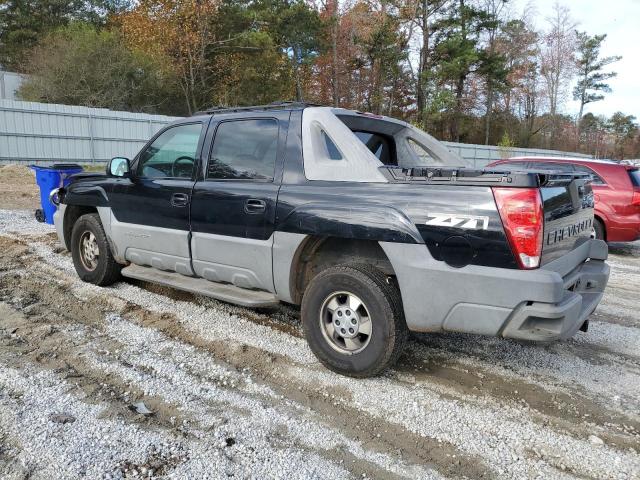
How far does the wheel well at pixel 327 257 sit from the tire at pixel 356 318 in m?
0.15

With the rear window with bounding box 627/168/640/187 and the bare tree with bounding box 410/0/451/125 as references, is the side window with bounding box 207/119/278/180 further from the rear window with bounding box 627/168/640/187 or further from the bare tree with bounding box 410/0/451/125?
the bare tree with bounding box 410/0/451/125

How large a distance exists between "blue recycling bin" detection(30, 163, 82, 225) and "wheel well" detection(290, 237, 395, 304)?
19.4 ft

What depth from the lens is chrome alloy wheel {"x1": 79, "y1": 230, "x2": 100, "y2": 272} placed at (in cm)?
540

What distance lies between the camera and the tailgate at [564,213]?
2.89 m

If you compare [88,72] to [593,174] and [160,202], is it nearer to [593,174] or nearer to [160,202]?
[160,202]

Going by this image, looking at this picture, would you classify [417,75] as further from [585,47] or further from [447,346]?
[447,346]

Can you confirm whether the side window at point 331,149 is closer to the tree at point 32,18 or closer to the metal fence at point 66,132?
the metal fence at point 66,132

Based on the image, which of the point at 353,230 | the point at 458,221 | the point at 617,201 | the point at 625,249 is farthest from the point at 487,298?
the point at 625,249

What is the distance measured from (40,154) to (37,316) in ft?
54.9

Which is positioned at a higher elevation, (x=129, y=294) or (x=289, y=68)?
(x=289, y=68)

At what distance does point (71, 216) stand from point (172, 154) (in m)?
2.01

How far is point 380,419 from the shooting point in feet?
9.64

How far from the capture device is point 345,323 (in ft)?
11.2

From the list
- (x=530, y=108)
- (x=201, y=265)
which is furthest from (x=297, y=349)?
(x=530, y=108)
